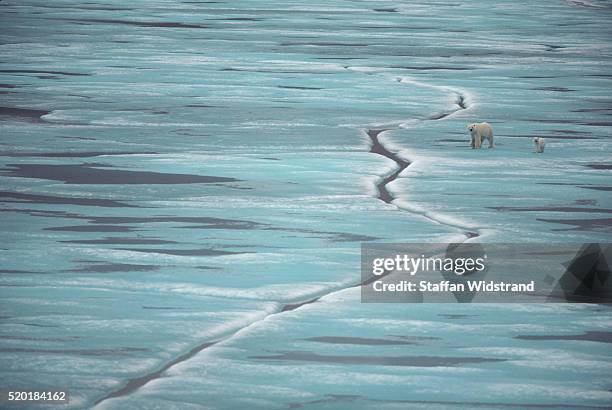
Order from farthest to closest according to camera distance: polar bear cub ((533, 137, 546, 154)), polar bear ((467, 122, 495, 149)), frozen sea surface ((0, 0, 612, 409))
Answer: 1. polar bear ((467, 122, 495, 149))
2. polar bear cub ((533, 137, 546, 154))
3. frozen sea surface ((0, 0, 612, 409))

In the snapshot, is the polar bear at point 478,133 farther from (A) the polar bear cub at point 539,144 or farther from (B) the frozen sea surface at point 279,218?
(A) the polar bear cub at point 539,144

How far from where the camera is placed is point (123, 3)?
27.4 m

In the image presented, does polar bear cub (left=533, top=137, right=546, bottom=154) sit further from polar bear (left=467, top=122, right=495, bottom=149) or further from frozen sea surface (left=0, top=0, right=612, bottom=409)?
polar bear (left=467, top=122, right=495, bottom=149)

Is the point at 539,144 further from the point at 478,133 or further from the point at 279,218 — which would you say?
the point at 279,218

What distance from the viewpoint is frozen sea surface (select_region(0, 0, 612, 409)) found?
14.2 ft

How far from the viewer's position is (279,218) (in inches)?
267

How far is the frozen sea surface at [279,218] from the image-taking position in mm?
4328

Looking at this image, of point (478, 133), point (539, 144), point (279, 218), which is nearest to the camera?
point (279, 218)

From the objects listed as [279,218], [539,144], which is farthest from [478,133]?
[279,218]

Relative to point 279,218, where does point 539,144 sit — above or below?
above

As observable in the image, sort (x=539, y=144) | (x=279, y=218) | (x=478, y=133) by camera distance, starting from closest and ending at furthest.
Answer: (x=279, y=218) → (x=539, y=144) → (x=478, y=133)

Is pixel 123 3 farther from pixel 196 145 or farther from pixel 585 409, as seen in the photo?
pixel 585 409

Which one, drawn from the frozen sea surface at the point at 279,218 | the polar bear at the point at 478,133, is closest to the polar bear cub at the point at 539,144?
the frozen sea surface at the point at 279,218

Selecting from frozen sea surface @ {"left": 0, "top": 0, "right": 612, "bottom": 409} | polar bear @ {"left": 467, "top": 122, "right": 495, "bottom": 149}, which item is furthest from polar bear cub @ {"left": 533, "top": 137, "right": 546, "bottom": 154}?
polar bear @ {"left": 467, "top": 122, "right": 495, "bottom": 149}
